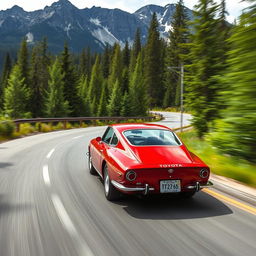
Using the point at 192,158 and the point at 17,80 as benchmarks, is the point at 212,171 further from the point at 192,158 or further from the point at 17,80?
the point at 17,80

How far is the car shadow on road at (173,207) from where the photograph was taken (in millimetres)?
5168

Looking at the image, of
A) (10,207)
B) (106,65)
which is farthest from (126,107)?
(106,65)

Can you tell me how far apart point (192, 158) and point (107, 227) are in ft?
6.87

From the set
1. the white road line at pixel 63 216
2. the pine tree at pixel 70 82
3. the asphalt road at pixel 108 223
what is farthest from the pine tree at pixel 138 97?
the white road line at pixel 63 216

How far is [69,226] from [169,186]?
1.71 m

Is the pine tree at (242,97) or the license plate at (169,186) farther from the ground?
the pine tree at (242,97)

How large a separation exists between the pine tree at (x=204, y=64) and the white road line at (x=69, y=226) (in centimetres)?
1332

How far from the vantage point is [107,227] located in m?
4.63

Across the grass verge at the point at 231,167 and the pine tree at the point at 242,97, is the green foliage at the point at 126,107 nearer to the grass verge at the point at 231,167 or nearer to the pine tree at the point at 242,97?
the grass verge at the point at 231,167

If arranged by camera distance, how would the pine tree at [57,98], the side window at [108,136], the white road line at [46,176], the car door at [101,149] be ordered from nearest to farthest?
the car door at [101,149]
the side window at [108,136]
the white road line at [46,176]
the pine tree at [57,98]

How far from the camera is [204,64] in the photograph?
1828 centimetres

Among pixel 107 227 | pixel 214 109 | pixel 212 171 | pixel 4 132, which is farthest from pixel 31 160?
pixel 214 109

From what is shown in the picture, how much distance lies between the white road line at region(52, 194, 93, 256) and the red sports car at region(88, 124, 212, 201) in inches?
36.1

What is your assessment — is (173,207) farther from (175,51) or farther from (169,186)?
(175,51)
